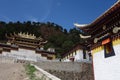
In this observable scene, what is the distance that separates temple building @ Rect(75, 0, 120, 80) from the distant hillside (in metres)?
52.1

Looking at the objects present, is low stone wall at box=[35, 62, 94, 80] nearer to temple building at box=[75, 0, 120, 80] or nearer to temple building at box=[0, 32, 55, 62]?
temple building at box=[0, 32, 55, 62]

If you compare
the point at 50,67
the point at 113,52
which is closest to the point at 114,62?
the point at 113,52

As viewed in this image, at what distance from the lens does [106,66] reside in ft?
40.3

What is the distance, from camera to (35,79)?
1445 centimetres

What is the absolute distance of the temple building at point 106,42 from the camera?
1142 cm

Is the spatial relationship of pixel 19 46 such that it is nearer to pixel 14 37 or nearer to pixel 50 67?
pixel 14 37

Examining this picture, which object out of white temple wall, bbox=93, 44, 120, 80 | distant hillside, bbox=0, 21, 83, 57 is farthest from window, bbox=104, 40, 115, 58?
distant hillside, bbox=0, 21, 83, 57

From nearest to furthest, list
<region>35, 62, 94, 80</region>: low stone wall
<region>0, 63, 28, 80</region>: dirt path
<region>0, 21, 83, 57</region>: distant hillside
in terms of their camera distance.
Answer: <region>0, 63, 28, 80</region>: dirt path < <region>35, 62, 94, 80</region>: low stone wall < <region>0, 21, 83, 57</region>: distant hillside

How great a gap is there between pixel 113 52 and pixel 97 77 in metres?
2.32

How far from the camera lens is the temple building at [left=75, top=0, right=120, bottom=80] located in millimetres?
11422

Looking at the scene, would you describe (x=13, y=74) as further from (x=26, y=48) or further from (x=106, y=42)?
(x=26, y=48)

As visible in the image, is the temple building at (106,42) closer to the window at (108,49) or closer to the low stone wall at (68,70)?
the window at (108,49)

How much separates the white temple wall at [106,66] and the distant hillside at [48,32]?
52.4 meters

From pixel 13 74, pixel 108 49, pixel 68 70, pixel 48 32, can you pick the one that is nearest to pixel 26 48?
pixel 68 70
